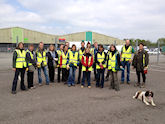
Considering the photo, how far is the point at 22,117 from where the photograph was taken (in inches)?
135

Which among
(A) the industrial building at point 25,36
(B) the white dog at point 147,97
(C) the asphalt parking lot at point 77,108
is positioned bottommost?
(C) the asphalt parking lot at point 77,108

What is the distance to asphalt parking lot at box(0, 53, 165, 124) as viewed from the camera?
132 inches

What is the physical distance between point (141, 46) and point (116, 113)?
366cm

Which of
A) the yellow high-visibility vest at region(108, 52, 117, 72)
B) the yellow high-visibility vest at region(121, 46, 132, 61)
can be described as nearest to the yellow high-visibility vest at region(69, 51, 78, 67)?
the yellow high-visibility vest at region(108, 52, 117, 72)

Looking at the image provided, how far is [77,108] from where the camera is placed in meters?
3.97

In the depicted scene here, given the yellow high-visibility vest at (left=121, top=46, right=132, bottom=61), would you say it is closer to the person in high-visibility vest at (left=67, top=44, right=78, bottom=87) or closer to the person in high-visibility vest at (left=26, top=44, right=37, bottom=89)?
the person in high-visibility vest at (left=67, top=44, right=78, bottom=87)

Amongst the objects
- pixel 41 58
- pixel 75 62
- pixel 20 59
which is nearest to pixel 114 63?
pixel 75 62

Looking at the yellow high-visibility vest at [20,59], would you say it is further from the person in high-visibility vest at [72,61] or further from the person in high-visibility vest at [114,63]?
the person in high-visibility vest at [114,63]

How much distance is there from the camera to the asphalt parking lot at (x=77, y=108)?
3.36 metres

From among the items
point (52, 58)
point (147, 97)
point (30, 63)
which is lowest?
point (147, 97)

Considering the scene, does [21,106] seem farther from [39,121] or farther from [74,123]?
[74,123]

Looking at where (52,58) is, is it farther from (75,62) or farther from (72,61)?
(75,62)

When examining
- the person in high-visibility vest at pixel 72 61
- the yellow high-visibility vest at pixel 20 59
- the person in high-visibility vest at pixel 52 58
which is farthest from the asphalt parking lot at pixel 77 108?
the person in high-visibility vest at pixel 52 58

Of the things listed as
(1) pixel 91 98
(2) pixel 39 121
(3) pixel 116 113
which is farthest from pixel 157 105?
(2) pixel 39 121
